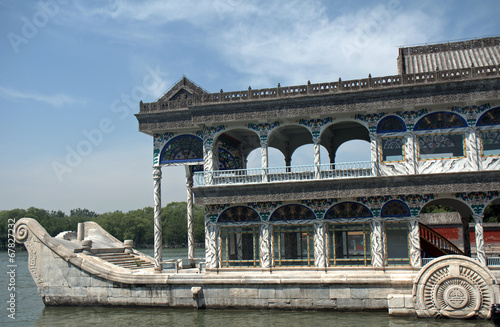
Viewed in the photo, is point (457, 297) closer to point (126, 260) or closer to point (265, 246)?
point (265, 246)

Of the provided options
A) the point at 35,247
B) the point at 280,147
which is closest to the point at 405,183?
the point at 280,147

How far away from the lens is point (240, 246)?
17.2 meters

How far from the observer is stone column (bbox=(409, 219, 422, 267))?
50.1 ft

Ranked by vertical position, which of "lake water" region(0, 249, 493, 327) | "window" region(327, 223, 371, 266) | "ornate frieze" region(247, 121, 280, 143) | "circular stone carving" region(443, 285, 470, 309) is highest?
"ornate frieze" region(247, 121, 280, 143)

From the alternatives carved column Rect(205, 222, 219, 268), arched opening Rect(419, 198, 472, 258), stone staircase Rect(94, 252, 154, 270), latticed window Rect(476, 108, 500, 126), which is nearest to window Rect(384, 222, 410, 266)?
arched opening Rect(419, 198, 472, 258)

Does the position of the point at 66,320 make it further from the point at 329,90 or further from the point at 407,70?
the point at 407,70

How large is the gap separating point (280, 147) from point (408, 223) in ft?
21.2

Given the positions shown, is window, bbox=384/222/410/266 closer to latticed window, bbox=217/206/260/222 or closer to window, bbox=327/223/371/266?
window, bbox=327/223/371/266

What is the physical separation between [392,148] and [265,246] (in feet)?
17.1

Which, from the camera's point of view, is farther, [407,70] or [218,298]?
[407,70]

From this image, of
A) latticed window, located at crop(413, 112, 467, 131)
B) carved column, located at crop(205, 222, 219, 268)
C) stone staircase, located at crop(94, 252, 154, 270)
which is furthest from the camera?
stone staircase, located at crop(94, 252, 154, 270)

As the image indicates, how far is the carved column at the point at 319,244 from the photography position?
52.4 ft

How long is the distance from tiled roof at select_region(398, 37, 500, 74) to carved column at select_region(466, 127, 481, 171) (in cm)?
311

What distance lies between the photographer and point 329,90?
16234mm
